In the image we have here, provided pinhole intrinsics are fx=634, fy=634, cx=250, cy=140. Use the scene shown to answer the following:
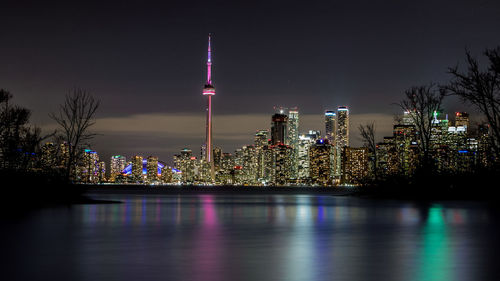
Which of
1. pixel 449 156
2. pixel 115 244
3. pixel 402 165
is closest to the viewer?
pixel 115 244

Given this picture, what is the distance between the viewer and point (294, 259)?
14875 millimetres

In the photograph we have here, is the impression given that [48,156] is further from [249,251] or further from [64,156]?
[249,251]

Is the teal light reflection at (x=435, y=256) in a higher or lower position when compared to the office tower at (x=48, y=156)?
lower

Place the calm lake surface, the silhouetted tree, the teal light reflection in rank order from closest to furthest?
the teal light reflection < the calm lake surface < the silhouetted tree

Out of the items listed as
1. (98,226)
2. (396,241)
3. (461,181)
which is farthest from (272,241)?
(461,181)

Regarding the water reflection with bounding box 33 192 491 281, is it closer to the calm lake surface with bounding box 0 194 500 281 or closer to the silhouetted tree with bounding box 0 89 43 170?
the calm lake surface with bounding box 0 194 500 281

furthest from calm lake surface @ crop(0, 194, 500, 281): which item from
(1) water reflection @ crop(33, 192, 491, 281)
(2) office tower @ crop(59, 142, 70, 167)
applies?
(2) office tower @ crop(59, 142, 70, 167)

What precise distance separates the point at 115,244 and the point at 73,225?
7618mm

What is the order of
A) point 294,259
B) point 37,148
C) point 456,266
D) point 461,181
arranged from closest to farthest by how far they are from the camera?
point 456,266 < point 294,259 < point 37,148 < point 461,181

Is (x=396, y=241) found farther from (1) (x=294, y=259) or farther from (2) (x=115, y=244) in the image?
(2) (x=115, y=244)

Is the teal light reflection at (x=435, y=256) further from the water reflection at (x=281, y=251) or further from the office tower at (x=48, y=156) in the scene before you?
the office tower at (x=48, y=156)

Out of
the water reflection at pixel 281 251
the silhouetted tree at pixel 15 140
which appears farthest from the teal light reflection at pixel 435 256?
the silhouetted tree at pixel 15 140

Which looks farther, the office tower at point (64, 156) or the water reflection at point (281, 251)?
the office tower at point (64, 156)

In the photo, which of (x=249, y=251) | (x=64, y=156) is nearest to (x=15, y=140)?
(x=64, y=156)
